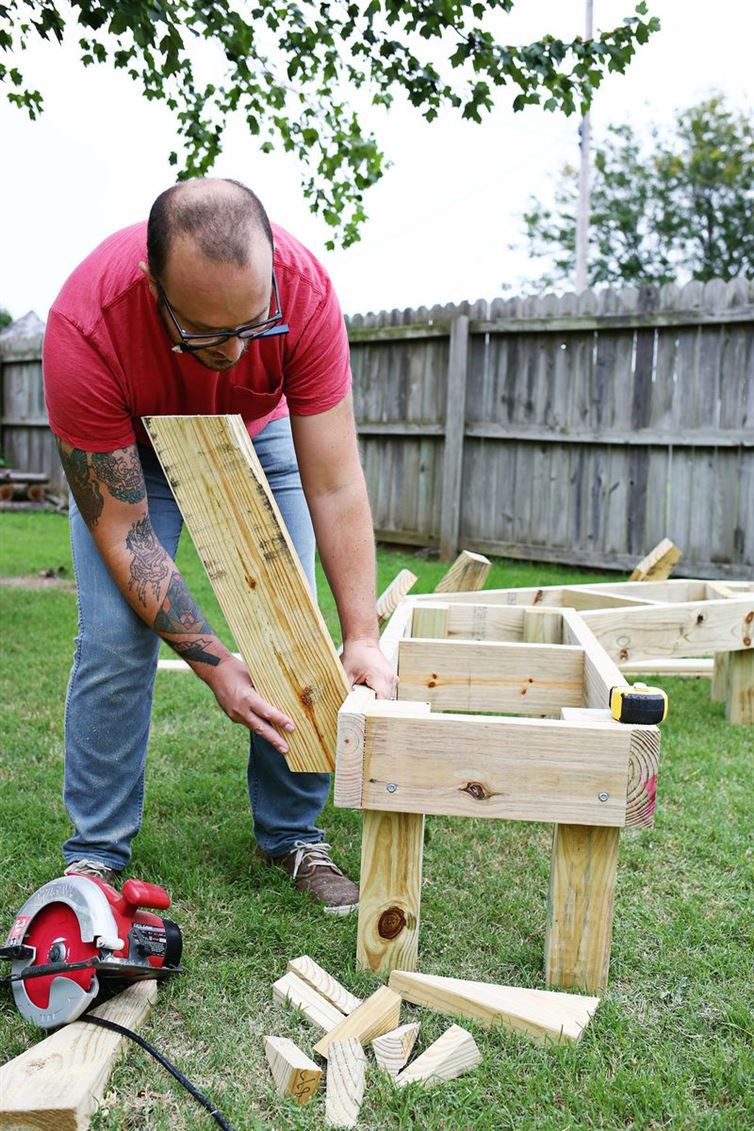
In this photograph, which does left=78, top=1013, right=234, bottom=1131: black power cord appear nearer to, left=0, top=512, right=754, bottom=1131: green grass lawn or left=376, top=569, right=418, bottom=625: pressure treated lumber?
left=0, top=512, right=754, bottom=1131: green grass lawn

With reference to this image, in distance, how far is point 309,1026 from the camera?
78.1 inches

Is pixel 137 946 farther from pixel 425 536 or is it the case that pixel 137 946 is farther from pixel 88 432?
pixel 425 536

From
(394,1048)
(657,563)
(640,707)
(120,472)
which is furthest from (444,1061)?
(657,563)

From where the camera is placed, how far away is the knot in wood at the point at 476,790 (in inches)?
81.4

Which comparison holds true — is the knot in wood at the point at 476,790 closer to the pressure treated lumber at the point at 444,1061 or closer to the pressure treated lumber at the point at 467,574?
the pressure treated lumber at the point at 444,1061

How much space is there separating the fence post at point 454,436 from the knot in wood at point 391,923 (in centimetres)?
696

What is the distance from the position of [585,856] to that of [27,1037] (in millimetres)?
1176

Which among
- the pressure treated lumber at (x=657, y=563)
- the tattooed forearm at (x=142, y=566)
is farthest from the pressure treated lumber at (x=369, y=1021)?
the pressure treated lumber at (x=657, y=563)

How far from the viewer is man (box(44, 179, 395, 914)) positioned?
2008 mm

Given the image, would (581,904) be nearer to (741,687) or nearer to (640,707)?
(640,707)

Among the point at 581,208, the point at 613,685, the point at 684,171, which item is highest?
the point at 684,171

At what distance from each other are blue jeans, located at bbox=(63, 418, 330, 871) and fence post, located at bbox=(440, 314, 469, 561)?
6273 millimetres

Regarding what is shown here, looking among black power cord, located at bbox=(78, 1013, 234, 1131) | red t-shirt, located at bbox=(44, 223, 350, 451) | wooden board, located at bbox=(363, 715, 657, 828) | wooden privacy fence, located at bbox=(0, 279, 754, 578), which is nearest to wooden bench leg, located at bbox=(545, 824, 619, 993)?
wooden board, located at bbox=(363, 715, 657, 828)

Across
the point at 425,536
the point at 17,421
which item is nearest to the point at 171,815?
the point at 425,536
